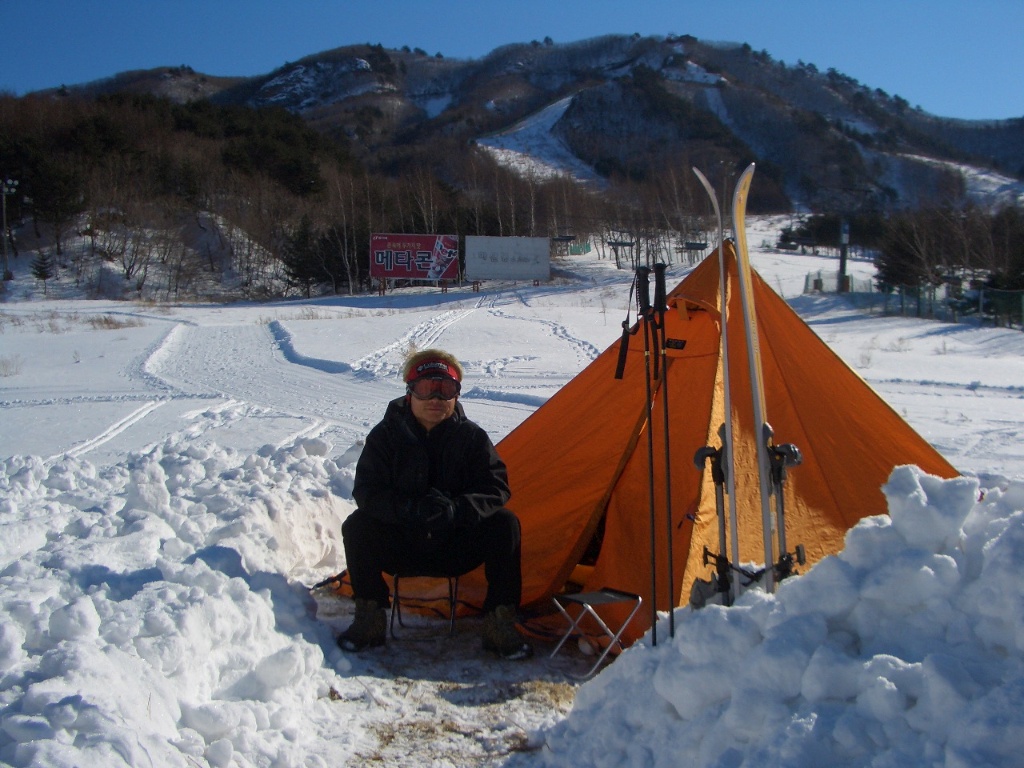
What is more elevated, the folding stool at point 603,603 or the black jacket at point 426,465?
the black jacket at point 426,465

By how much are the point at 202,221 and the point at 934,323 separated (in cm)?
3800

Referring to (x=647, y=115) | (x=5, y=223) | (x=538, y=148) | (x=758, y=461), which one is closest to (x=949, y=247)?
(x=758, y=461)

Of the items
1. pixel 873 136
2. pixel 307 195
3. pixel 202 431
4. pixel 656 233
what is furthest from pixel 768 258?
pixel 873 136

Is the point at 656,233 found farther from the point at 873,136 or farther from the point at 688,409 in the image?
the point at 873,136

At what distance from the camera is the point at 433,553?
384 cm

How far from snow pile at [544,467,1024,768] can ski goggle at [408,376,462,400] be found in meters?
1.64

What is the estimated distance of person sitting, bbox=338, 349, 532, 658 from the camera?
3.69m

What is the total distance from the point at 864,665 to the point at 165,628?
2.28 metres

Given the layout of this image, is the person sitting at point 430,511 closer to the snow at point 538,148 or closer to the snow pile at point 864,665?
the snow pile at point 864,665

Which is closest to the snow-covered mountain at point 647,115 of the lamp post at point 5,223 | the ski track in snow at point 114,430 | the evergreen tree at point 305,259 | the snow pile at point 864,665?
the evergreen tree at point 305,259

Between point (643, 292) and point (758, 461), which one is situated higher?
point (643, 292)

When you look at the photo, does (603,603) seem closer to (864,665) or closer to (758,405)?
(758,405)

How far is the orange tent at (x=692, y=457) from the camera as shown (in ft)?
13.1

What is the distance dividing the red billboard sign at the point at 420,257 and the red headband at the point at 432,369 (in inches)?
1330
